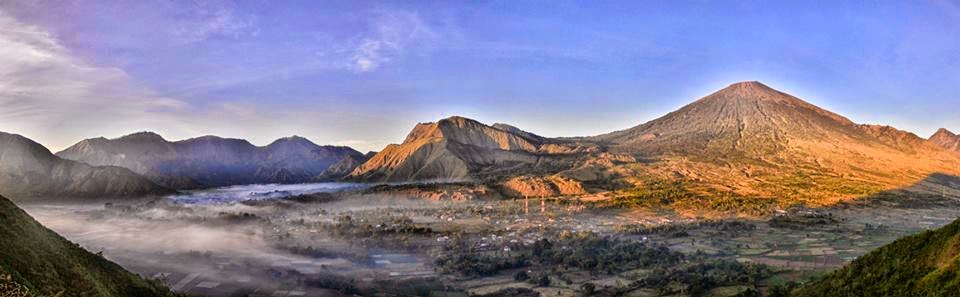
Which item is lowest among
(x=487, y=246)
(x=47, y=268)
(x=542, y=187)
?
(x=487, y=246)

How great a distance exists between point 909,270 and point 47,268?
3506 centimetres

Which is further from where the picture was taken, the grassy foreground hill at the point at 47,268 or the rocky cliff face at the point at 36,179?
the rocky cliff face at the point at 36,179

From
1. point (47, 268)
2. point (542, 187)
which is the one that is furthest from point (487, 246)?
point (542, 187)

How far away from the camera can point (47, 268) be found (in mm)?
21531

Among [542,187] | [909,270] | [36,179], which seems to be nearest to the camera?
[909,270]

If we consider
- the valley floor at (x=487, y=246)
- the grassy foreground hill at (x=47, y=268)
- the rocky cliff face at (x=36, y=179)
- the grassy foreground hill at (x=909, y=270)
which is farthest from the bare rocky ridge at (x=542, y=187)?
the grassy foreground hill at (x=47, y=268)

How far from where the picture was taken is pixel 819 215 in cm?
11594

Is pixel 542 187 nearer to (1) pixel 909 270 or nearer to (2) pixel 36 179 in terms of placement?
(1) pixel 909 270

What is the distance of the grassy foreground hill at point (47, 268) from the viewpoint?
1925 cm

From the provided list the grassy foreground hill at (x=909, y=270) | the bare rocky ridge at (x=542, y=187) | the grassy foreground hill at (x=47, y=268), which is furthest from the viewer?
the bare rocky ridge at (x=542, y=187)

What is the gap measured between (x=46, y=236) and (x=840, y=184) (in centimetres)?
18232

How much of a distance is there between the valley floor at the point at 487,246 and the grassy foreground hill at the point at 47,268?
34973 mm

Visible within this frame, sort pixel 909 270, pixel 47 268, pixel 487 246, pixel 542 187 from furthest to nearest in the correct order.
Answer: pixel 542 187 → pixel 487 246 → pixel 909 270 → pixel 47 268

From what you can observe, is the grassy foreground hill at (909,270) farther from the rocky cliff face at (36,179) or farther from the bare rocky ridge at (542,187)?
the rocky cliff face at (36,179)
